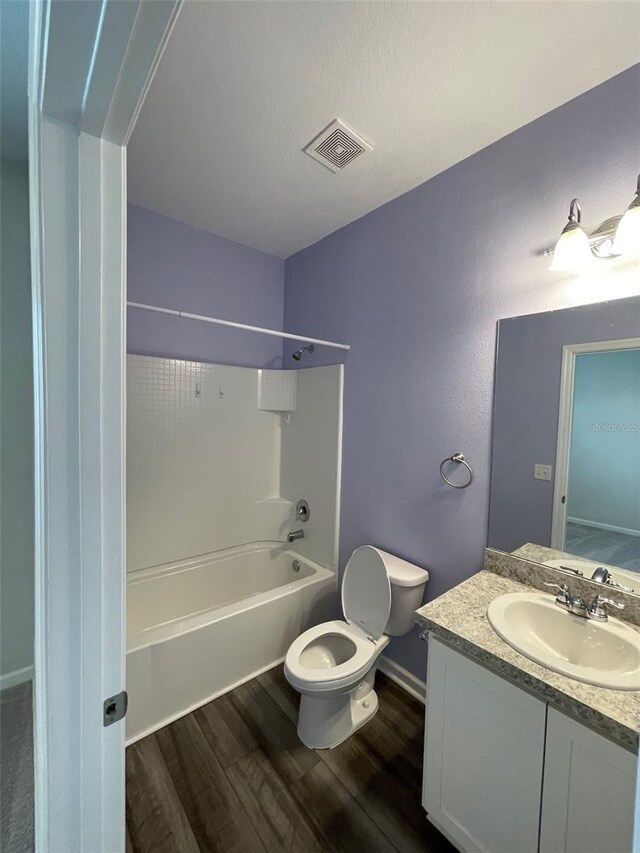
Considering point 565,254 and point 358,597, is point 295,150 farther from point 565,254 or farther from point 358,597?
point 358,597

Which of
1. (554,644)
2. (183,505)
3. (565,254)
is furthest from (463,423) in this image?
(183,505)

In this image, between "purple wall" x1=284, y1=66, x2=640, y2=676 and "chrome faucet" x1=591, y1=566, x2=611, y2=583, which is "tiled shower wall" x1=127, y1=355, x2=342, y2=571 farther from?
"chrome faucet" x1=591, y1=566, x2=611, y2=583

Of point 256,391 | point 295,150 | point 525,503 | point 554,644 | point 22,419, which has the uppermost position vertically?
point 295,150

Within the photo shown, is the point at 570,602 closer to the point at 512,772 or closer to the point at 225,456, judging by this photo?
the point at 512,772

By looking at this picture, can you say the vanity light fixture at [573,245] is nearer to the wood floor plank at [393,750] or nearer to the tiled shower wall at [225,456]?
the tiled shower wall at [225,456]

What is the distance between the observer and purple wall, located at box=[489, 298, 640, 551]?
1341 mm

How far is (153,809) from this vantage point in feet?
4.04

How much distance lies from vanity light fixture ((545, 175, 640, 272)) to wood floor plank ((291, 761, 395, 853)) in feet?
7.11

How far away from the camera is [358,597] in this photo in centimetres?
181

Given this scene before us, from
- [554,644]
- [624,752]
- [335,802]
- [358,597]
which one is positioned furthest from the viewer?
[358,597]

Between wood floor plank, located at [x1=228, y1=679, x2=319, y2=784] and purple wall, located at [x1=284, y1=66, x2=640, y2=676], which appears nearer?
purple wall, located at [x1=284, y1=66, x2=640, y2=676]

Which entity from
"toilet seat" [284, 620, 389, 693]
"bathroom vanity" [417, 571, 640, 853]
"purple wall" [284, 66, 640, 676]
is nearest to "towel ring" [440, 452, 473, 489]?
"purple wall" [284, 66, 640, 676]

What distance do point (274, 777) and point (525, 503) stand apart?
1.54m

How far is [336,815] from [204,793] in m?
0.51
